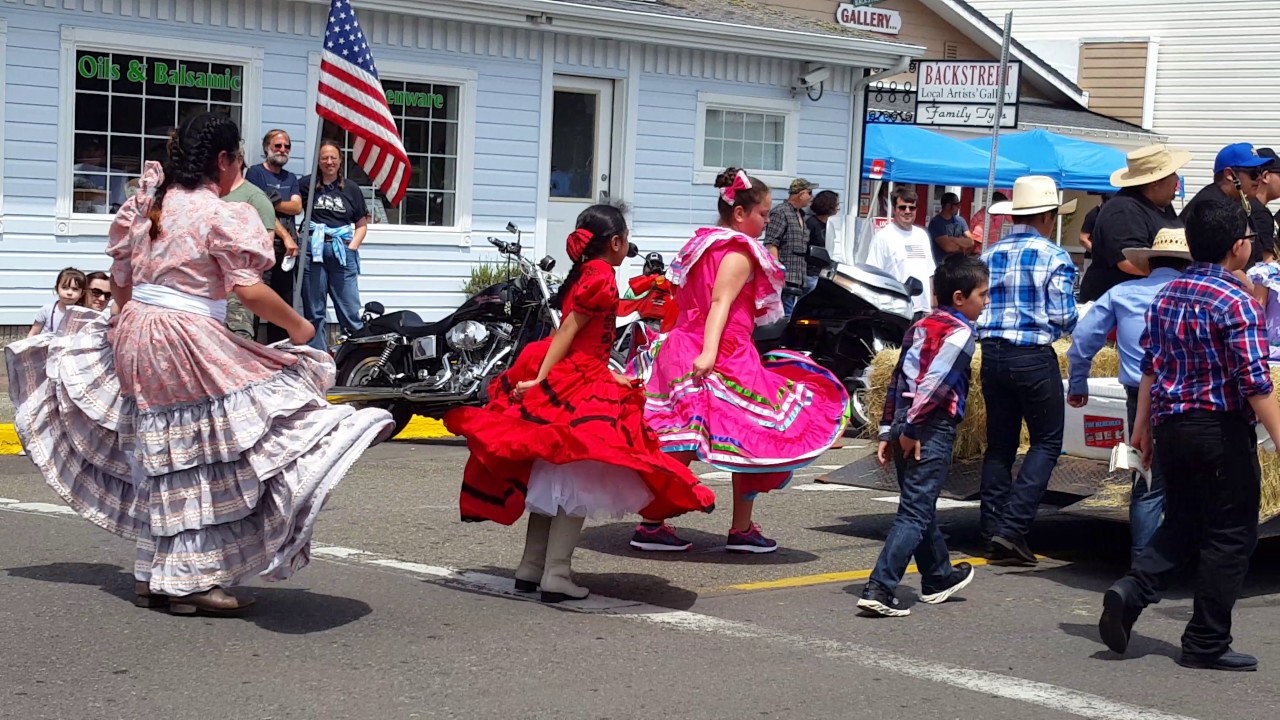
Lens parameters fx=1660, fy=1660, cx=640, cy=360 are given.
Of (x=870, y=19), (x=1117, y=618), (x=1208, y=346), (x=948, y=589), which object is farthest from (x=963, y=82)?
(x=1117, y=618)

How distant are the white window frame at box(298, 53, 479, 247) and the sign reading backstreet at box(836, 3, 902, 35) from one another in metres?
5.51

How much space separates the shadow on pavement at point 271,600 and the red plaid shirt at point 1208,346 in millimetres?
3163

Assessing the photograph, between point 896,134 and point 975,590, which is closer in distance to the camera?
point 975,590

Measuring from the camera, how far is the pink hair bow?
7.64m

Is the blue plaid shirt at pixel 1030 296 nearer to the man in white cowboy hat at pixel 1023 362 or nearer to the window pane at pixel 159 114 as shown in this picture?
the man in white cowboy hat at pixel 1023 362

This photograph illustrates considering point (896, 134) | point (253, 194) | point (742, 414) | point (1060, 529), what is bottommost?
point (1060, 529)

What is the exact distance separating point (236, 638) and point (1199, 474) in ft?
11.5

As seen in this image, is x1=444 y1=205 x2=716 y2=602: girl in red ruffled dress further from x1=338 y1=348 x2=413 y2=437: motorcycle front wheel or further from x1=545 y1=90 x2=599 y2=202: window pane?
x1=545 y1=90 x2=599 y2=202: window pane

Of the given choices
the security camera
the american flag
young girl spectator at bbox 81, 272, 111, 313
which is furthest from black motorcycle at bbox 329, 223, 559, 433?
the security camera

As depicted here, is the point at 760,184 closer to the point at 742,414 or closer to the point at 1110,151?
the point at 742,414

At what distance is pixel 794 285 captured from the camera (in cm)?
1499

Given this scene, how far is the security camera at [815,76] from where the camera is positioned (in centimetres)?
1848

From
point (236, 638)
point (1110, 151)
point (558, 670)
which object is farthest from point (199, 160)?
point (1110, 151)

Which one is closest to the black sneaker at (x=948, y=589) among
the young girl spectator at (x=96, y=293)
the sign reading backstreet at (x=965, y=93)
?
the young girl spectator at (x=96, y=293)
